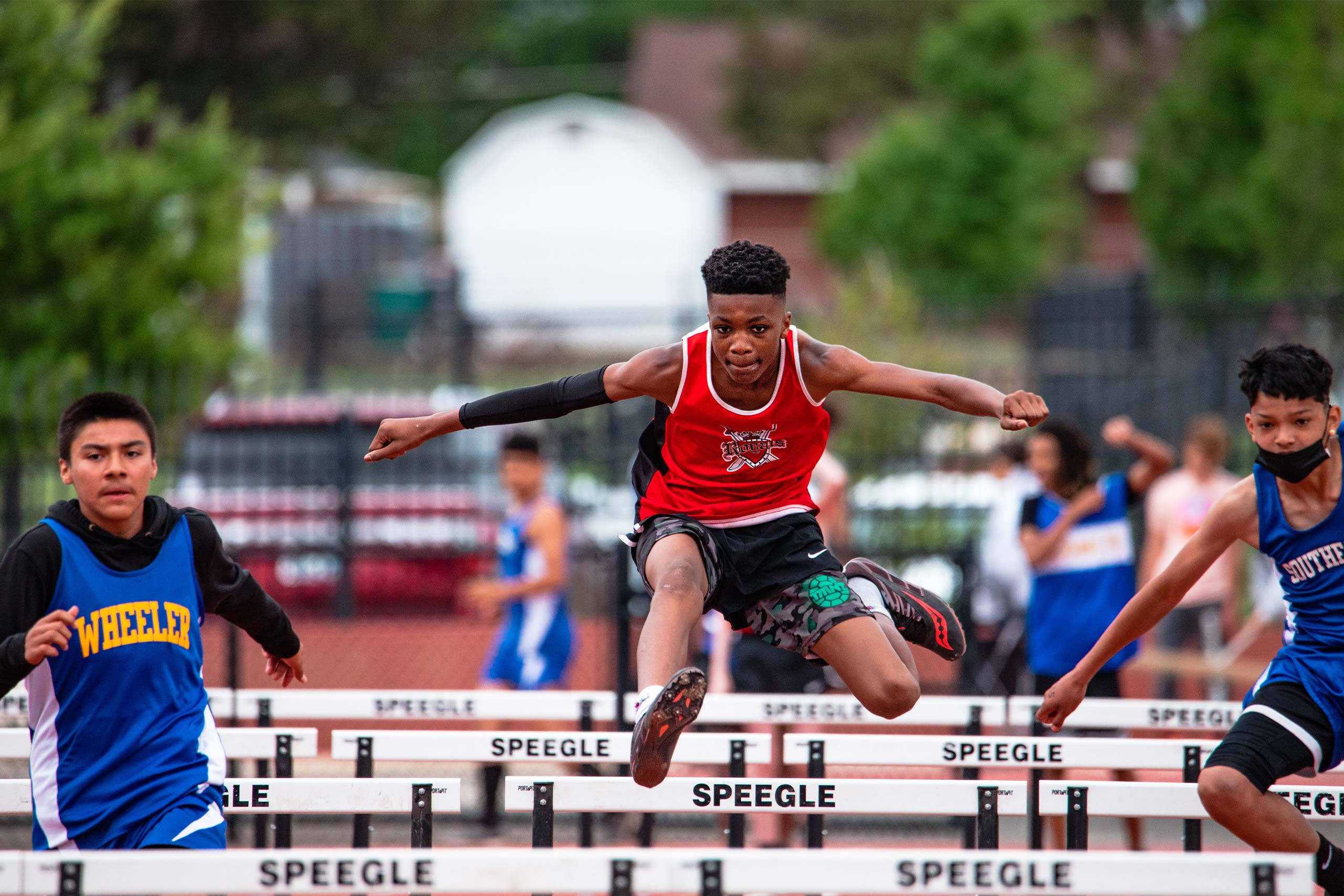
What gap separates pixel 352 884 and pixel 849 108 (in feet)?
123

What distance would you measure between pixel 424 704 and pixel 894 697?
2.34 meters

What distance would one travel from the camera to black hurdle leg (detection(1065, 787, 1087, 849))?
4.70 m

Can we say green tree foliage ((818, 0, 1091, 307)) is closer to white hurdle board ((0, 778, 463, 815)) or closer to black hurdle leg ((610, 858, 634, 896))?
white hurdle board ((0, 778, 463, 815))

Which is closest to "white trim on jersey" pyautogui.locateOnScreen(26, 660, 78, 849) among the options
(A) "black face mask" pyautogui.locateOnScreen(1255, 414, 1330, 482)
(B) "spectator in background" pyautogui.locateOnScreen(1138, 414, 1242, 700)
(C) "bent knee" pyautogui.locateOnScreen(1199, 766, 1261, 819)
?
(C) "bent knee" pyautogui.locateOnScreen(1199, 766, 1261, 819)

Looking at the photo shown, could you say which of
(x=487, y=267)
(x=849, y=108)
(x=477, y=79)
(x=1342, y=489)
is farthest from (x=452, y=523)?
(x=477, y=79)

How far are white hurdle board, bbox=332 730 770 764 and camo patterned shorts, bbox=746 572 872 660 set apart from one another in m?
0.63

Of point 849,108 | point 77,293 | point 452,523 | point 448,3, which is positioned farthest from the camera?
point 849,108

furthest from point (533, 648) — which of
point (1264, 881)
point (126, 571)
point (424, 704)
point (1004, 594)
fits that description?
point (1264, 881)

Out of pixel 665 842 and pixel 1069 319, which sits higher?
pixel 1069 319

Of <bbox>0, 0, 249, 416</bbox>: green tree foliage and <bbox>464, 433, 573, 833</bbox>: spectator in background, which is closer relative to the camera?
<bbox>464, 433, 573, 833</bbox>: spectator in background

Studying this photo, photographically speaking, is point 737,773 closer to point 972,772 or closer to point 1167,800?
point 972,772

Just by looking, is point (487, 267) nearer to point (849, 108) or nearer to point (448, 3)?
point (448, 3)

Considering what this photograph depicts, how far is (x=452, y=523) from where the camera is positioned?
11.7m

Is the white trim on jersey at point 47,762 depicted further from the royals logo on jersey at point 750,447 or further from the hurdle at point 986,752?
the hurdle at point 986,752
